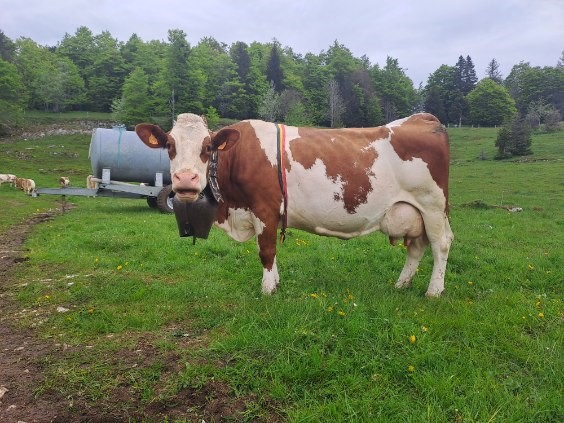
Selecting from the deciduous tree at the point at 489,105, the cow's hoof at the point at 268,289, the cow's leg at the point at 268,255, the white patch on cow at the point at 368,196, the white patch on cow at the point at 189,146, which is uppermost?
the deciduous tree at the point at 489,105

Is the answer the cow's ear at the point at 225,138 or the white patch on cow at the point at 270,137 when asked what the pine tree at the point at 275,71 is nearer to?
the white patch on cow at the point at 270,137

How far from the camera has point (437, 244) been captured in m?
5.89

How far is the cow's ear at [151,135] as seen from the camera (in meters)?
5.16

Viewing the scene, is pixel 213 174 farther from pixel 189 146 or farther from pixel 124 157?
pixel 124 157

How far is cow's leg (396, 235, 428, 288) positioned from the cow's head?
2.97 meters

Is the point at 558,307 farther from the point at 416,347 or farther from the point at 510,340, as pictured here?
the point at 416,347

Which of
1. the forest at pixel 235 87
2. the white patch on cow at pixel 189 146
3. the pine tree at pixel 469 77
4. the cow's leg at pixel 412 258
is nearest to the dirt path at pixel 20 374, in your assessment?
the white patch on cow at pixel 189 146

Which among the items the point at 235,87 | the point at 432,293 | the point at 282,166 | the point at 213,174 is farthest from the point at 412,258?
the point at 235,87

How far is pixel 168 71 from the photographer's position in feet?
192

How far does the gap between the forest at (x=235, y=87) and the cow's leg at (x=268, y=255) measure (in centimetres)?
4980

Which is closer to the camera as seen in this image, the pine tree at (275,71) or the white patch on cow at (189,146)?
the white patch on cow at (189,146)

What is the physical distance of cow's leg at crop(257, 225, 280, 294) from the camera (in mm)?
5566

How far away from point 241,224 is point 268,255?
57cm

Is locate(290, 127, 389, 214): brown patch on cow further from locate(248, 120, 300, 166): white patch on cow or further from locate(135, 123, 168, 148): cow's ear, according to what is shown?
locate(135, 123, 168, 148): cow's ear
